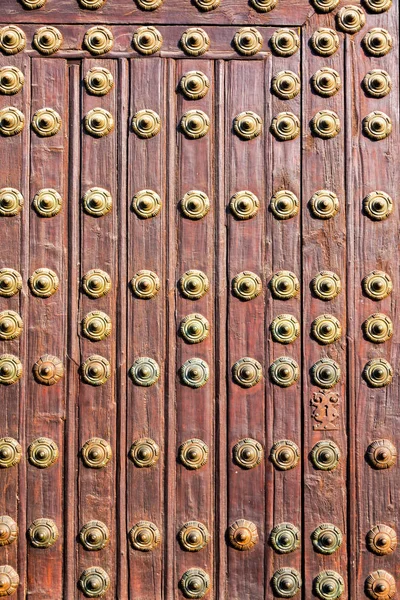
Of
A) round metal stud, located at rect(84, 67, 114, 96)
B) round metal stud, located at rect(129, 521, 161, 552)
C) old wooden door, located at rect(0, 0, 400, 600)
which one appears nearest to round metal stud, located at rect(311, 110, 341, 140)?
old wooden door, located at rect(0, 0, 400, 600)

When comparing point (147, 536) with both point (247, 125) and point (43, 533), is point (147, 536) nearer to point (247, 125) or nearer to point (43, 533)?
point (43, 533)

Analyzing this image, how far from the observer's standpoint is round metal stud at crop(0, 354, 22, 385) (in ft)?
8.28

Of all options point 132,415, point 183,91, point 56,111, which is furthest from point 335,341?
point 56,111

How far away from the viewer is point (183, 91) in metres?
2.59

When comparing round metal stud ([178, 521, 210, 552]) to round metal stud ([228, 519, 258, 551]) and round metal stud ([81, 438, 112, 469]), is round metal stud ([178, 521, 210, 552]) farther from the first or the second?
round metal stud ([81, 438, 112, 469])

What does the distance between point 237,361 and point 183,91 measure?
2.67ft

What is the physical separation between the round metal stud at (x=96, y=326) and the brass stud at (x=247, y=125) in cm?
67

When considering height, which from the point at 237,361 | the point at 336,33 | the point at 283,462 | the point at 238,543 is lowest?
the point at 238,543

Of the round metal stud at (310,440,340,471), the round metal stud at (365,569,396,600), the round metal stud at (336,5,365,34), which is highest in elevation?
the round metal stud at (336,5,365,34)

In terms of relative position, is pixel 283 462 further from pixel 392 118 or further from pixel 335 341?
pixel 392 118

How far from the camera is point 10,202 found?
2.56m

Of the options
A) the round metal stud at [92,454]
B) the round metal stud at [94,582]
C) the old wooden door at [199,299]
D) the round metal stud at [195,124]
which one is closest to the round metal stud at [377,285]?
the old wooden door at [199,299]

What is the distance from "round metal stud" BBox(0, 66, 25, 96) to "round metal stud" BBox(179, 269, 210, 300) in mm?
745

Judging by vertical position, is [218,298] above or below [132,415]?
above
